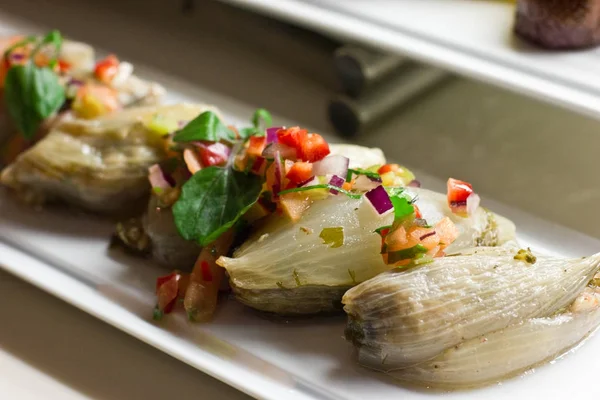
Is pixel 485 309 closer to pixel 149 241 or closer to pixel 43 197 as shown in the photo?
pixel 149 241

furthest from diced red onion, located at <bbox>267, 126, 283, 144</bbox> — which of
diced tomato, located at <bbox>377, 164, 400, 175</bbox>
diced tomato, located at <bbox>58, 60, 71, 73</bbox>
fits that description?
diced tomato, located at <bbox>58, 60, 71, 73</bbox>

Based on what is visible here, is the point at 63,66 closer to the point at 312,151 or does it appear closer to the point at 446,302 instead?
the point at 312,151

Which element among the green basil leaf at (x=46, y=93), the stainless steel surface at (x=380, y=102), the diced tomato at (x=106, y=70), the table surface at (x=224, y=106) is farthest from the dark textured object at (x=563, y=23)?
the green basil leaf at (x=46, y=93)

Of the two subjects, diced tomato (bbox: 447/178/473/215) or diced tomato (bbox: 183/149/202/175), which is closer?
diced tomato (bbox: 447/178/473/215)

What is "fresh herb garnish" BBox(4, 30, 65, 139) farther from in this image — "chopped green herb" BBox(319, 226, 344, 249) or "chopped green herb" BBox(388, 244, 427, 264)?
"chopped green herb" BBox(388, 244, 427, 264)

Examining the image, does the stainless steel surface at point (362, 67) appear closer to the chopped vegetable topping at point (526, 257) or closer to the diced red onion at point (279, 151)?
the diced red onion at point (279, 151)

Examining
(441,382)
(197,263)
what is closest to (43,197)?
Result: (197,263)

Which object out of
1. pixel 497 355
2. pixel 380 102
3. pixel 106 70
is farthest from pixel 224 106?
pixel 497 355
